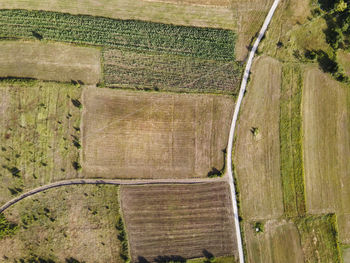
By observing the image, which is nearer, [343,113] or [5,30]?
[5,30]

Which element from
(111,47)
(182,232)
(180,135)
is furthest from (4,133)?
(182,232)

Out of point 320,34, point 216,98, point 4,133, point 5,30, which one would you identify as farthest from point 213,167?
point 5,30

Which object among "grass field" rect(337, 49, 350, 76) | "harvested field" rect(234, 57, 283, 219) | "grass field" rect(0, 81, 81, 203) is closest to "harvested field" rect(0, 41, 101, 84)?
"grass field" rect(0, 81, 81, 203)

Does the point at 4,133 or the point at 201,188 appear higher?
the point at 4,133

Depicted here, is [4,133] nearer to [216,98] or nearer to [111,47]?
[111,47]

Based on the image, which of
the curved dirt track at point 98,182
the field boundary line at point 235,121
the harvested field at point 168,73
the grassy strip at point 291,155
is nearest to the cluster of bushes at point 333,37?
the grassy strip at point 291,155

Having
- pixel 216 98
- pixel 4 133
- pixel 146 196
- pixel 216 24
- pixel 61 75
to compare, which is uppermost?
pixel 216 24

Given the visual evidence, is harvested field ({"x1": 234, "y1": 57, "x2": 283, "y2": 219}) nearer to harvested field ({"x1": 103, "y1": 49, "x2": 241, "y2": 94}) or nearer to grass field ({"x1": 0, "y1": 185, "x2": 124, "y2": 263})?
harvested field ({"x1": 103, "y1": 49, "x2": 241, "y2": 94})
